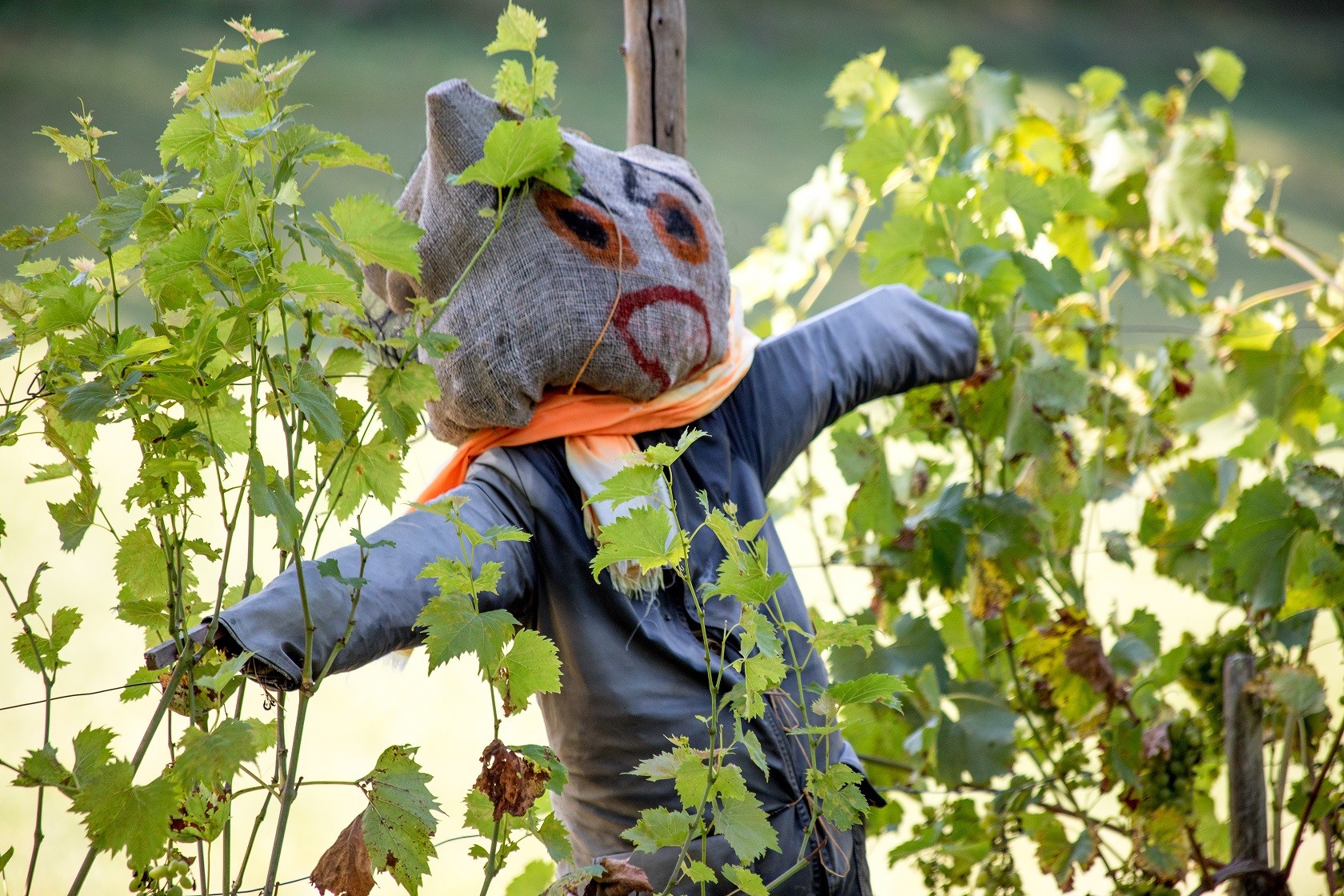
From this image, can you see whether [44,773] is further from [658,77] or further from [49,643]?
[658,77]

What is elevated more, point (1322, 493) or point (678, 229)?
point (678, 229)

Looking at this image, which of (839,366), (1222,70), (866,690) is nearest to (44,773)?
(866,690)

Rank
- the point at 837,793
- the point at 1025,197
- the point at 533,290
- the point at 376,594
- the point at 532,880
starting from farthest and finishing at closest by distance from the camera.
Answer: the point at 1025,197 → the point at 532,880 → the point at 533,290 → the point at 376,594 → the point at 837,793

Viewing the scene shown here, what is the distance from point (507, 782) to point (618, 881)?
83 mm

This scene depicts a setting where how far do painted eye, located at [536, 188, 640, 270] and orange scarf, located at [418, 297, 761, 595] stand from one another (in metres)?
0.10

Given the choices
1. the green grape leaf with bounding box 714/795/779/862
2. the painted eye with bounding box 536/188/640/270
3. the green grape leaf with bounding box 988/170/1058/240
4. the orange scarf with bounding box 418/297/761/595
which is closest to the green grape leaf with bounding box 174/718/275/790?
the green grape leaf with bounding box 714/795/779/862

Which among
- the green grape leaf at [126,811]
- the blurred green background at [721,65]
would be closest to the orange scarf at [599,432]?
the green grape leaf at [126,811]

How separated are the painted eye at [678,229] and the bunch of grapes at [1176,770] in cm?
67

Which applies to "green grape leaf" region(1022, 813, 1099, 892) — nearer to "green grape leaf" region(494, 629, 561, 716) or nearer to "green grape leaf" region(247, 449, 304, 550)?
"green grape leaf" region(494, 629, 561, 716)

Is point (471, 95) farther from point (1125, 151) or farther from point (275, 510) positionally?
point (1125, 151)

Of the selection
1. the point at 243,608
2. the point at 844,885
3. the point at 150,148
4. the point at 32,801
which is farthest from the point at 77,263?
the point at 150,148

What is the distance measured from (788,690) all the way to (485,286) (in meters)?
0.36

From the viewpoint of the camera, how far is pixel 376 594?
655 millimetres

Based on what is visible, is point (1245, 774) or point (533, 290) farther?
point (1245, 774)
